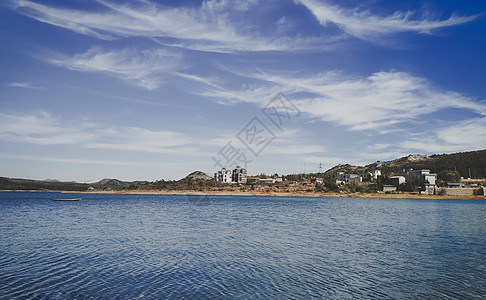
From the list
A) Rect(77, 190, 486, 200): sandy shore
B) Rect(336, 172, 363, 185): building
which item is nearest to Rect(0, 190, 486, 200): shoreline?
Rect(77, 190, 486, 200): sandy shore

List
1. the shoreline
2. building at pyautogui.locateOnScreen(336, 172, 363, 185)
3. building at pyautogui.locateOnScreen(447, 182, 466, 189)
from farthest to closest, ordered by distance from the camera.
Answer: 1. building at pyautogui.locateOnScreen(336, 172, 363, 185)
2. building at pyautogui.locateOnScreen(447, 182, 466, 189)
3. the shoreline

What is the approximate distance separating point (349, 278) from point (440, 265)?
21.0ft

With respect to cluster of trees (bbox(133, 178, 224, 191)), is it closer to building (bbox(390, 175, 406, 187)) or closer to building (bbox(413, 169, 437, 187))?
building (bbox(390, 175, 406, 187))

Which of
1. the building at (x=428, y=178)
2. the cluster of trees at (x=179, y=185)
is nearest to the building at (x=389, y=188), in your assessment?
the building at (x=428, y=178)

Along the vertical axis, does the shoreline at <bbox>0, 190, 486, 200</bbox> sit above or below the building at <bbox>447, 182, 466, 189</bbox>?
below

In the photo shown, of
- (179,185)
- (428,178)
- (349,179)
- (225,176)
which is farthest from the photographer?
(225,176)

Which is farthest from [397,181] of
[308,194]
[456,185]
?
[308,194]

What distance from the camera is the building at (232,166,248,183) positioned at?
618ft

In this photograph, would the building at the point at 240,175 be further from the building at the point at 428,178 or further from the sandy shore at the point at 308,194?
the building at the point at 428,178

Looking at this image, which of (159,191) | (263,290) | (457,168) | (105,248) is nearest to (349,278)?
(263,290)

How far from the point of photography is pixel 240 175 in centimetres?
18950

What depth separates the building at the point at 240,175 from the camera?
188250 millimetres

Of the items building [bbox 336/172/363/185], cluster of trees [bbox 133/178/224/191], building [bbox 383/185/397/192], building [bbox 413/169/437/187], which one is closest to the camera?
building [bbox 413/169/437/187]

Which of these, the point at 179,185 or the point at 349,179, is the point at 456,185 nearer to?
the point at 349,179
